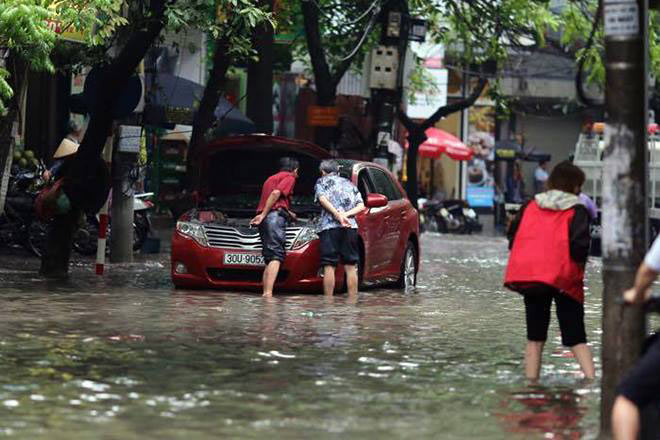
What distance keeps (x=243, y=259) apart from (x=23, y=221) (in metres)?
5.93

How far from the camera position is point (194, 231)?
61.5 feet

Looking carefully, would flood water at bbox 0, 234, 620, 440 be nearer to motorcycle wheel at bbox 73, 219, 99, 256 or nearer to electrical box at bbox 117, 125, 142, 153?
electrical box at bbox 117, 125, 142, 153

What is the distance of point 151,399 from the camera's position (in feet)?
31.8

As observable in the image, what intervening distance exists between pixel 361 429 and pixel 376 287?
11682mm

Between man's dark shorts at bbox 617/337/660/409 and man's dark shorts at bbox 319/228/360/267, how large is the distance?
11.0 metres

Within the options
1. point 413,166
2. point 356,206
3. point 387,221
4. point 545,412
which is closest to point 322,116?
point 413,166

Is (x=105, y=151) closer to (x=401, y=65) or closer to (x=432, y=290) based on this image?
(x=432, y=290)

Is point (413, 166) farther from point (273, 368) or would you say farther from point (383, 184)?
point (273, 368)

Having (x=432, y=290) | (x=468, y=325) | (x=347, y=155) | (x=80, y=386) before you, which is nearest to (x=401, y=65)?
(x=347, y=155)

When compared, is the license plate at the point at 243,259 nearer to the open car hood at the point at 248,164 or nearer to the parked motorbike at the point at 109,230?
the open car hood at the point at 248,164

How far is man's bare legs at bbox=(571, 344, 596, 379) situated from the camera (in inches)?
439

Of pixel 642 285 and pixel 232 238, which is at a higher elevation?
pixel 642 285

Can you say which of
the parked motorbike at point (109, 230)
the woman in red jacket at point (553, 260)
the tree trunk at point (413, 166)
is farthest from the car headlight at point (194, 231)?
the tree trunk at point (413, 166)

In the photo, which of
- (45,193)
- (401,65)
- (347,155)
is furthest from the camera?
(347,155)
